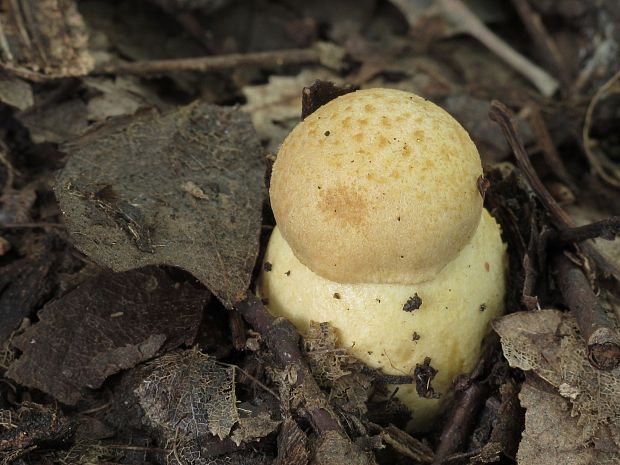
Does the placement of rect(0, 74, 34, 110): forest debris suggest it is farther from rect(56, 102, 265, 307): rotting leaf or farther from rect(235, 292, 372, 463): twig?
rect(235, 292, 372, 463): twig

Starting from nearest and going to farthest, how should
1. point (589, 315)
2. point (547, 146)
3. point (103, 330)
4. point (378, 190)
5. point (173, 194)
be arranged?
point (378, 190), point (589, 315), point (103, 330), point (173, 194), point (547, 146)

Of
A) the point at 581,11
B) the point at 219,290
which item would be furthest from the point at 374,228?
the point at 581,11

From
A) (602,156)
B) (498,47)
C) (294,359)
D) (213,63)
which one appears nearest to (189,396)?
(294,359)

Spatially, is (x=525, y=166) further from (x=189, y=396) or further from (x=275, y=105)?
(x=189, y=396)

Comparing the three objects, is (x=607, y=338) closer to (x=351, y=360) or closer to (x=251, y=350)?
(x=351, y=360)

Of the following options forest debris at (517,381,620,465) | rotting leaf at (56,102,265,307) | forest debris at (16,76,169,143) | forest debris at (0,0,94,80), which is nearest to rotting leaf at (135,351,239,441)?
rotting leaf at (56,102,265,307)

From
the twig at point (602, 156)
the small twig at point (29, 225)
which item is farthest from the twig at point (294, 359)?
the twig at point (602, 156)
